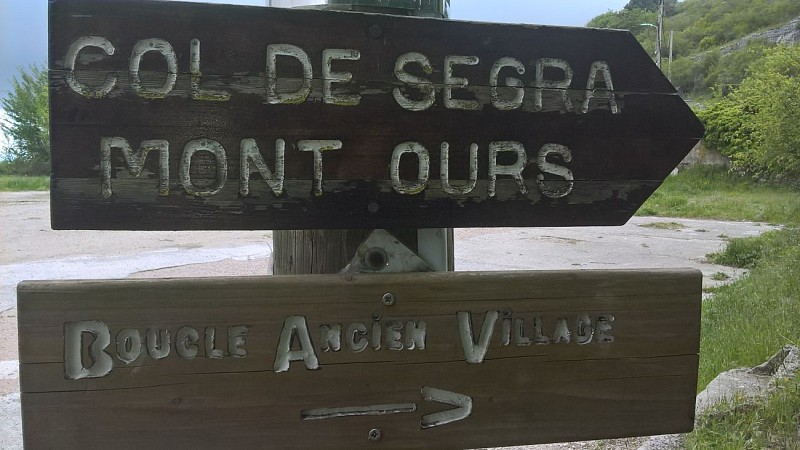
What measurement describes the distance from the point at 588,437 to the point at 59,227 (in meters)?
1.07

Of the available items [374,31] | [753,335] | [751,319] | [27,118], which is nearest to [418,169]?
[374,31]

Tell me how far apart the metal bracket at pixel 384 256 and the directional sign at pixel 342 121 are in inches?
2.5

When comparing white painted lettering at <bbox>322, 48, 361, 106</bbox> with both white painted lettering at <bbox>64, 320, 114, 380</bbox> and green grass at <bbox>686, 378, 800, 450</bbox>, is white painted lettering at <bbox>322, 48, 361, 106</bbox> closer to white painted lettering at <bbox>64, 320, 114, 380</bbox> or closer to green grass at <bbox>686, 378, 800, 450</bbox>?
white painted lettering at <bbox>64, 320, 114, 380</bbox>

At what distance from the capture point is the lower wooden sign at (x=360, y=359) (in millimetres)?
1108

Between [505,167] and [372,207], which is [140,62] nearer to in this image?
[372,207]

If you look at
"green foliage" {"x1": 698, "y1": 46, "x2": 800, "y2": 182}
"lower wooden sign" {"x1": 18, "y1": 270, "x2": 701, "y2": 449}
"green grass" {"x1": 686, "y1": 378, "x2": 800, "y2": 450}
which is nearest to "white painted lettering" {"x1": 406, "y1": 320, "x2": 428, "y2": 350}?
"lower wooden sign" {"x1": 18, "y1": 270, "x2": 701, "y2": 449}

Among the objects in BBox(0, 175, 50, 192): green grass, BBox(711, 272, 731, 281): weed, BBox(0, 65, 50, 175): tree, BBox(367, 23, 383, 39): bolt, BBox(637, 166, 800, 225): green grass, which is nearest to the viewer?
BBox(367, 23, 383, 39): bolt

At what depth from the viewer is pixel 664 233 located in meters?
13.3

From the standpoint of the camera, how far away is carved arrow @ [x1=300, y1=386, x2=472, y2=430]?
3.87 ft

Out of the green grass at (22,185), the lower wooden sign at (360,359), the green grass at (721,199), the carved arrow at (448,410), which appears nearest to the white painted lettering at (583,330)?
the lower wooden sign at (360,359)

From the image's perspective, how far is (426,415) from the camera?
121 centimetres

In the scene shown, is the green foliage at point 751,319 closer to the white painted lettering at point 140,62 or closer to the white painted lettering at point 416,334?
the white painted lettering at point 416,334

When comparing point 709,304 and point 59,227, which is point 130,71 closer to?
point 59,227

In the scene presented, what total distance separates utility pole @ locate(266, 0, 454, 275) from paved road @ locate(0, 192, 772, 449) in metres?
4.58
